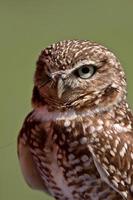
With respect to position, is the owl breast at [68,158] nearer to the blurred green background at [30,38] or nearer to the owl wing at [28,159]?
the owl wing at [28,159]

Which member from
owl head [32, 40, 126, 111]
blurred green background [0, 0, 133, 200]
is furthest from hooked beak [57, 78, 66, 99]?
blurred green background [0, 0, 133, 200]

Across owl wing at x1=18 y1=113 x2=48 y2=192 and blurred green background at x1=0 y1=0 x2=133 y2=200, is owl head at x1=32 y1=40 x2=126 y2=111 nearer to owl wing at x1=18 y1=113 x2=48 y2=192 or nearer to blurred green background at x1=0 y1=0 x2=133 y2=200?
owl wing at x1=18 y1=113 x2=48 y2=192

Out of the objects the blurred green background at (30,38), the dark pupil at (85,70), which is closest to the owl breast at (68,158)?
the dark pupil at (85,70)

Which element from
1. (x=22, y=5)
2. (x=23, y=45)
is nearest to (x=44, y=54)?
(x=23, y=45)

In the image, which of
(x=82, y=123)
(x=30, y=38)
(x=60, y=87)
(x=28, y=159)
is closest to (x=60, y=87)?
(x=60, y=87)

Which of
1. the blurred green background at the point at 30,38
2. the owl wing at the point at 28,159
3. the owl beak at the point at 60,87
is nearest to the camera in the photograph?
the owl beak at the point at 60,87

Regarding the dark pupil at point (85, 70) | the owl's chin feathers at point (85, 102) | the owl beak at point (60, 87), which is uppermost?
the dark pupil at point (85, 70)

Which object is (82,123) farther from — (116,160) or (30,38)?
(30,38)
